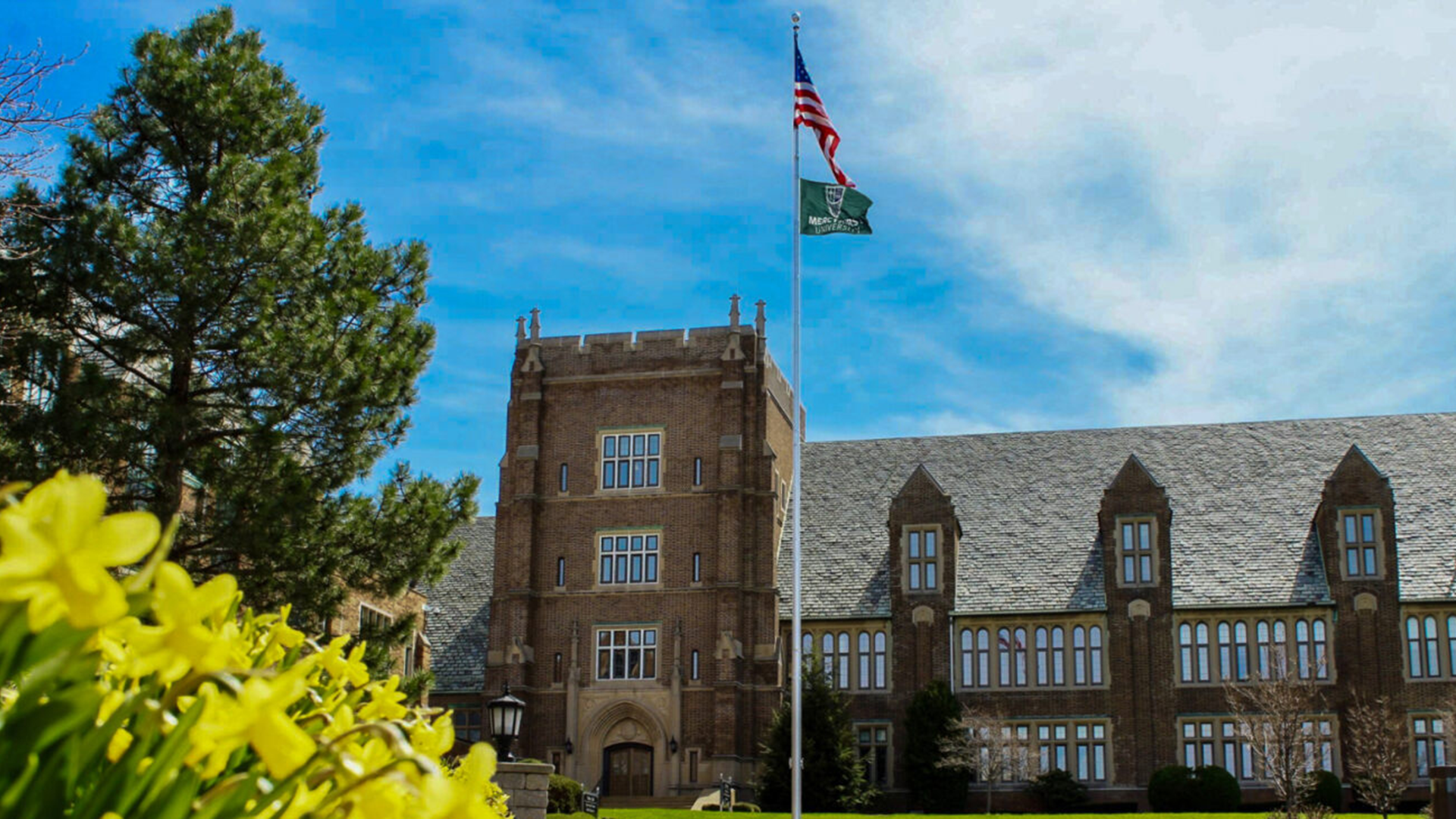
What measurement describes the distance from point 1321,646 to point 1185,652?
2.96 meters

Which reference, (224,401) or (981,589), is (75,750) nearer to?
(224,401)

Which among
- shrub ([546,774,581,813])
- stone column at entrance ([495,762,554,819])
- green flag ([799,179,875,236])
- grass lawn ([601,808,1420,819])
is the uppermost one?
green flag ([799,179,875,236])

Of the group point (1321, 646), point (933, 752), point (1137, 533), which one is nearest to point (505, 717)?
point (933, 752)

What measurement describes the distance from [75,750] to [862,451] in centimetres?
4060

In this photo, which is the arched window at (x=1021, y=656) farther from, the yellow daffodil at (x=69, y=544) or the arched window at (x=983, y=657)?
the yellow daffodil at (x=69, y=544)

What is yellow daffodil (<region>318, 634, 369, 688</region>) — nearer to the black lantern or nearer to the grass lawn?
the black lantern

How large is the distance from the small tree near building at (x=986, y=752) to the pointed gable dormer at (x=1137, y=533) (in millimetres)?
4456

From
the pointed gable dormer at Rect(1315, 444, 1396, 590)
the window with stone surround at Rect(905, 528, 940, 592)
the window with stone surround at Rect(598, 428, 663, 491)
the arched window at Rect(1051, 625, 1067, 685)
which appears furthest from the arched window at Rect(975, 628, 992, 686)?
the window with stone surround at Rect(598, 428, 663, 491)

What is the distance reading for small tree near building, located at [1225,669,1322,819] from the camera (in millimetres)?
27594

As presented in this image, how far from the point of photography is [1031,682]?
1356 inches

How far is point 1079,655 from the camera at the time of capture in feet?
113

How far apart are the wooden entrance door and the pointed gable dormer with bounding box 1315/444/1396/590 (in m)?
16.4

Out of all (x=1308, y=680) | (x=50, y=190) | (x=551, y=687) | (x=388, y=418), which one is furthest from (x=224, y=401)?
(x=1308, y=680)

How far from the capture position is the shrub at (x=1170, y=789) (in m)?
31.8
